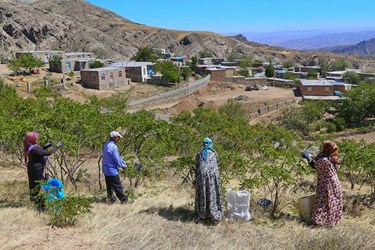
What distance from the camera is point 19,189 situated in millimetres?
7699

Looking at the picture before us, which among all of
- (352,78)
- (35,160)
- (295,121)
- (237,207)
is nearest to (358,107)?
(295,121)

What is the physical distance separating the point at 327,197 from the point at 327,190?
104mm

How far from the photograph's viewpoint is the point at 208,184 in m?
5.37

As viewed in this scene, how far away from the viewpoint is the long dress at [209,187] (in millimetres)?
5363

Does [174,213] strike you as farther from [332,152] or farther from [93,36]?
[93,36]

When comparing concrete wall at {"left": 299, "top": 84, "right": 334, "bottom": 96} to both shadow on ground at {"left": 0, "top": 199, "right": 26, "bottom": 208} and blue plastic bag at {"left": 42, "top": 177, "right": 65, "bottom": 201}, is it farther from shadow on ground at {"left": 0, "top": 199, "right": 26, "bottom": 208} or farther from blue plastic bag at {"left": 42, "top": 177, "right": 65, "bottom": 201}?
blue plastic bag at {"left": 42, "top": 177, "right": 65, "bottom": 201}

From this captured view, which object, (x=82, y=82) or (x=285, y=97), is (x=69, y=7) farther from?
(x=285, y=97)

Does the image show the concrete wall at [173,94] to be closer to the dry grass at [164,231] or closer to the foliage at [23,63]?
the foliage at [23,63]

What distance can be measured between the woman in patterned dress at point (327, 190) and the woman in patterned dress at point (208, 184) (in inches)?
58.1

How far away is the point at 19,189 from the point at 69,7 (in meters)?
132

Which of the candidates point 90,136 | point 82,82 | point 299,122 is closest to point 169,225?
point 90,136

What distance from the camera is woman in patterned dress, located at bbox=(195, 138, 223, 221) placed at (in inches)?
→ 211

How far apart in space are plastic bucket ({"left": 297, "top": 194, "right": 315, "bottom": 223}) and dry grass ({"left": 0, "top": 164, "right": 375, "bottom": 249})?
13 cm

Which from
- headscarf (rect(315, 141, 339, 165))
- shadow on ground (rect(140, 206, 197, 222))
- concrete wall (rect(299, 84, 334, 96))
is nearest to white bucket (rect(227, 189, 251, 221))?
shadow on ground (rect(140, 206, 197, 222))
